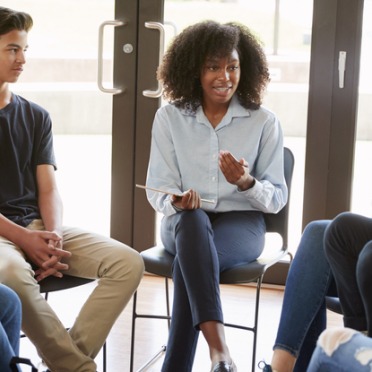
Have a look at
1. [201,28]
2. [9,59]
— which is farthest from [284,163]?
[9,59]

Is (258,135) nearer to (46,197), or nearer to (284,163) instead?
(284,163)

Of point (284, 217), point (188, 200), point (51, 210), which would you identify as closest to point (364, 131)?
point (284, 217)

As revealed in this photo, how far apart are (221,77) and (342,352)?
60.7 inches

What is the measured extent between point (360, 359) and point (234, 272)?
1196 mm

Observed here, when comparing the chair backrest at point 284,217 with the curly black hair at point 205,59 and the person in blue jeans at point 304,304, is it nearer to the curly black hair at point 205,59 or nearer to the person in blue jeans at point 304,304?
the curly black hair at point 205,59

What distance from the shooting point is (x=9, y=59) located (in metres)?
2.72

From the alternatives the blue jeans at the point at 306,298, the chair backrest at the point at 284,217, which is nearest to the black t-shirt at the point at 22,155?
the chair backrest at the point at 284,217

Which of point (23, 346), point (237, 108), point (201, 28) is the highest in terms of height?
point (201, 28)

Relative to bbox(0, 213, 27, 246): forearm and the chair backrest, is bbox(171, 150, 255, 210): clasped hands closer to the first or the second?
the chair backrest

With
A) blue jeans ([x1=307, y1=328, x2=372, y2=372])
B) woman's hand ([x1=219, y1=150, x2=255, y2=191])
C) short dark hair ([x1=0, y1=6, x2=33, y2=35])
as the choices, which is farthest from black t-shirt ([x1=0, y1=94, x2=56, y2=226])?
blue jeans ([x1=307, y1=328, x2=372, y2=372])

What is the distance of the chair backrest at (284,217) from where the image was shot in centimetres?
288

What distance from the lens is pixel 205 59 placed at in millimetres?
2889

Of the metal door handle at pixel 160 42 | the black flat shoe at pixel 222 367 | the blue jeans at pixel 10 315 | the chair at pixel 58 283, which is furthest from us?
the metal door handle at pixel 160 42

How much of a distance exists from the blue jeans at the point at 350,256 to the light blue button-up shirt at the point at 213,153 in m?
0.49
